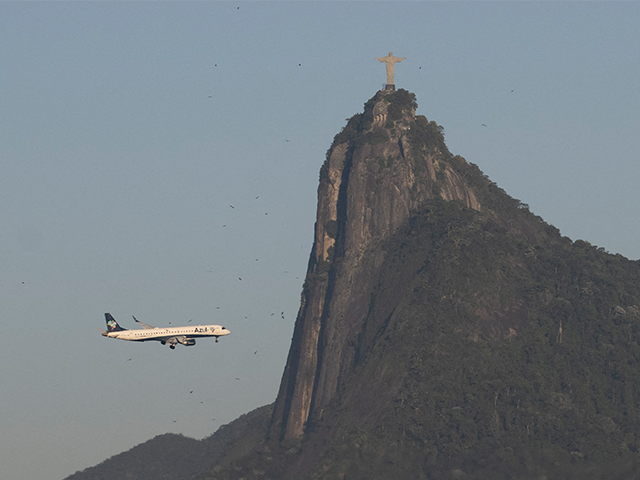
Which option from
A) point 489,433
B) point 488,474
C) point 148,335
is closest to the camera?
point 148,335

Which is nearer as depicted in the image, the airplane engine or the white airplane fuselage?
the airplane engine

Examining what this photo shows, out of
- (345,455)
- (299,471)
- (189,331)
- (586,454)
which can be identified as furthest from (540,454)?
(189,331)

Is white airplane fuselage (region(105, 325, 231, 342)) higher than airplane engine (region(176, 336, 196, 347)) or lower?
higher

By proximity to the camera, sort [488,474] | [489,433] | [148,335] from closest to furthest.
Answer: [148,335] → [488,474] → [489,433]

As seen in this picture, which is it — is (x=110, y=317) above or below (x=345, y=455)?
above

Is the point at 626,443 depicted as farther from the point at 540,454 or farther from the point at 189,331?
the point at 189,331

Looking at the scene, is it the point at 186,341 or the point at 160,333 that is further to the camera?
the point at 160,333

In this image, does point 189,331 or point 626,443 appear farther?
point 626,443

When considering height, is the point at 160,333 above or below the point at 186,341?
above

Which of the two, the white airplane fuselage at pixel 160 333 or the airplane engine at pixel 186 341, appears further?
the white airplane fuselage at pixel 160 333

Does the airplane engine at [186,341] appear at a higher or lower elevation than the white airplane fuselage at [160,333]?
lower
